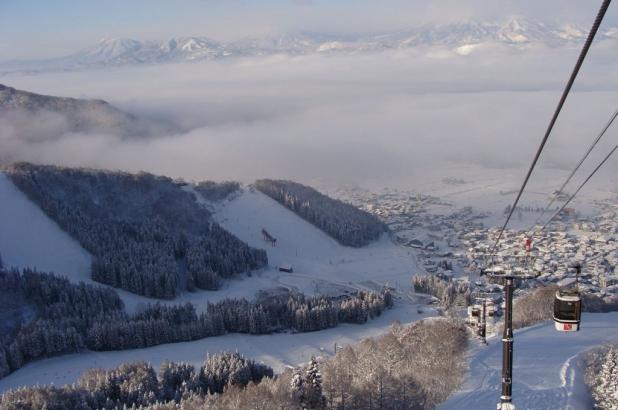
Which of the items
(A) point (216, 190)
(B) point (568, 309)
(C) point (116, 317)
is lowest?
(C) point (116, 317)

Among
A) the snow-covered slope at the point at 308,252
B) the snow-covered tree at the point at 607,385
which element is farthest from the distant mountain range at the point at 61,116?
the snow-covered tree at the point at 607,385

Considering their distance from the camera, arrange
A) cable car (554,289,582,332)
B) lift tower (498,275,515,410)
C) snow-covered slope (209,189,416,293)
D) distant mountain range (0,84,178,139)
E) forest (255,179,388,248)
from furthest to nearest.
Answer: distant mountain range (0,84,178,139) < forest (255,179,388,248) < snow-covered slope (209,189,416,293) < lift tower (498,275,515,410) < cable car (554,289,582,332)

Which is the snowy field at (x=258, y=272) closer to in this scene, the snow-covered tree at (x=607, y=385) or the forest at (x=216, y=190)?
the forest at (x=216, y=190)

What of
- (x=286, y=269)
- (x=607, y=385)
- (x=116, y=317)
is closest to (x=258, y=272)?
(x=286, y=269)

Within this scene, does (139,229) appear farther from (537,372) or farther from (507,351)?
(507,351)

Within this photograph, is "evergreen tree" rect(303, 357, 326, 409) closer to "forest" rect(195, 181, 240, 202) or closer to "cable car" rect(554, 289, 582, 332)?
"cable car" rect(554, 289, 582, 332)

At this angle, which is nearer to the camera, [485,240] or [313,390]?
[313,390]

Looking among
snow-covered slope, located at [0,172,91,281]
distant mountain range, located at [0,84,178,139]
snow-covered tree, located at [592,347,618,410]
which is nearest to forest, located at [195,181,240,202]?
snow-covered slope, located at [0,172,91,281]
